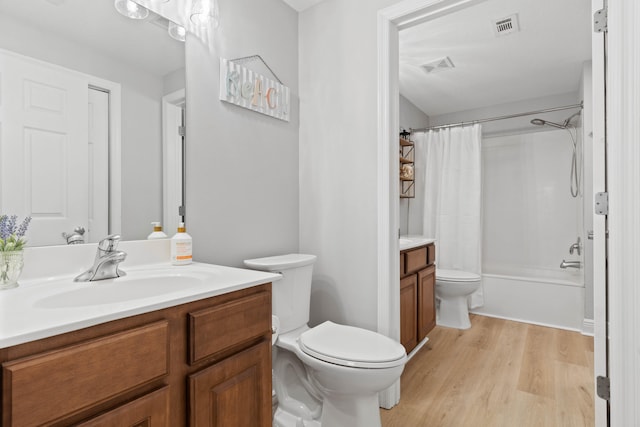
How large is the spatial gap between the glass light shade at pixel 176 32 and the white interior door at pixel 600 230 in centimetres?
168

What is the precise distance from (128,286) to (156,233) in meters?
0.33

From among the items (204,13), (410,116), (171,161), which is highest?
(410,116)

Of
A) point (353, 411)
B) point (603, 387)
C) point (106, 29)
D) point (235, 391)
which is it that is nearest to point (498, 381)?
point (603, 387)

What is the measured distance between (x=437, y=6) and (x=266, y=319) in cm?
165

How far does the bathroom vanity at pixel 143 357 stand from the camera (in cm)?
64

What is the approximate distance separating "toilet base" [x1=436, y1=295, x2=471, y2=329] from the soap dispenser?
264 centimetres

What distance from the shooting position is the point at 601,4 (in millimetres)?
1272

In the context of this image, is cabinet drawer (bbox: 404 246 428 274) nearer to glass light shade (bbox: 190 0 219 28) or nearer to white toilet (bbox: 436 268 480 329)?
white toilet (bbox: 436 268 480 329)

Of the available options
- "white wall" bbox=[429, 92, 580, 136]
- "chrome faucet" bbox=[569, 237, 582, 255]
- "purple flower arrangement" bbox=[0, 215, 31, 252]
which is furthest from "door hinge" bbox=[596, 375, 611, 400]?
"white wall" bbox=[429, 92, 580, 136]

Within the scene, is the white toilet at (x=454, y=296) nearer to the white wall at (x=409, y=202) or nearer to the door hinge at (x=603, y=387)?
the white wall at (x=409, y=202)

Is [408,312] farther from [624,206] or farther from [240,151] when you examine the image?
[240,151]

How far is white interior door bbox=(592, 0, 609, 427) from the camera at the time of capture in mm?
1260

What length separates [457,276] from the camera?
10.2 feet

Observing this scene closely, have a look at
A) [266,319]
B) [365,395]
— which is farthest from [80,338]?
[365,395]
